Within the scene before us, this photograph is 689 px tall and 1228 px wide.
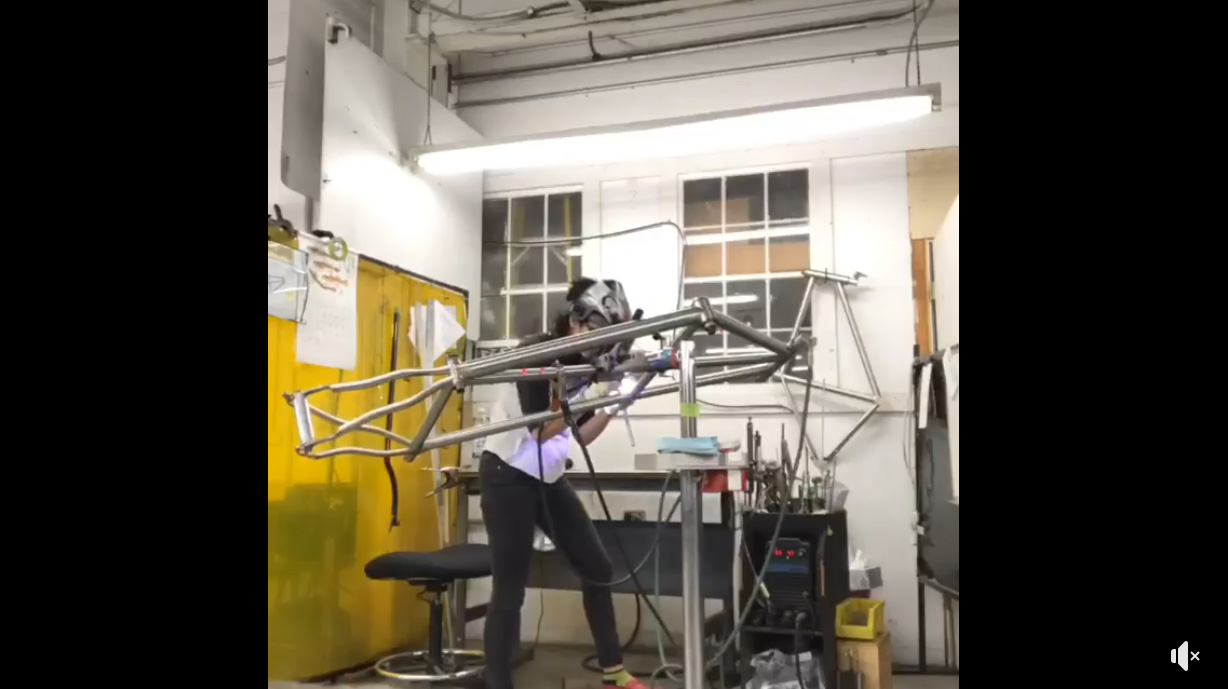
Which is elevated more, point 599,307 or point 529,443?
point 599,307

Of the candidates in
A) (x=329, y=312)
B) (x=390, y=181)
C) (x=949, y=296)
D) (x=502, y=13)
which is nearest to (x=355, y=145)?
(x=390, y=181)

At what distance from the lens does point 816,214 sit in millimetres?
4273

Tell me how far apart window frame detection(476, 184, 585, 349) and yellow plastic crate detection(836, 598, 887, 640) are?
7.28 feet

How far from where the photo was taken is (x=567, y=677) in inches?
145

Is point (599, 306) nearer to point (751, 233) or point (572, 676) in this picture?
point (572, 676)

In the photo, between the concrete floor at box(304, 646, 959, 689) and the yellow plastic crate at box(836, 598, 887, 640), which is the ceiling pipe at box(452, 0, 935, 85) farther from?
the concrete floor at box(304, 646, 959, 689)

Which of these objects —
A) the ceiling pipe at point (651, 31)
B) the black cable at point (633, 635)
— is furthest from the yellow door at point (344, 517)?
the ceiling pipe at point (651, 31)
